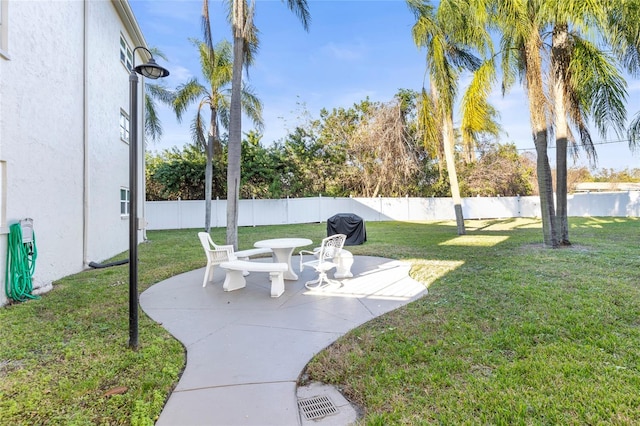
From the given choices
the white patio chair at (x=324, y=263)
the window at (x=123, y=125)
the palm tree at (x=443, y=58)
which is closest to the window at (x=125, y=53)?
the window at (x=123, y=125)

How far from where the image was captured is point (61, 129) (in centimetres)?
598

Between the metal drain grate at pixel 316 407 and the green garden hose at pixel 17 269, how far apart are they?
4932 millimetres

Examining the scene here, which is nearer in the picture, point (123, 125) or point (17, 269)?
point (17, 269)

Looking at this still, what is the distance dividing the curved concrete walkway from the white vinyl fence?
12673 millimetres

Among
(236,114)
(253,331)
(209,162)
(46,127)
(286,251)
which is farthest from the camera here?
(209,162)

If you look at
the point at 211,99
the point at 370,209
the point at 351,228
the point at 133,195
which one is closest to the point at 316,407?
the point at 133,195

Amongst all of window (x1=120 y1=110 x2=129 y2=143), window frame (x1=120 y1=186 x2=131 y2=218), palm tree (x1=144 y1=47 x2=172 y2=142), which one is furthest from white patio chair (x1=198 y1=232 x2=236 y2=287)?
palm tree (x1=144 y1=47 x2=172 y2=142)

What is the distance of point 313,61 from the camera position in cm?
1666

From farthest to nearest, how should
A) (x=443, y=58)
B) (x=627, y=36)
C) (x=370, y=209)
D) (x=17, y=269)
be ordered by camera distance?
(x=370, y=209) < (x=443, y=58) < (x=627, y=36) < (x=17, y=269)

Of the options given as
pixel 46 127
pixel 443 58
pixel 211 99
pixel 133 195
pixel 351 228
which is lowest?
pixel 351 228

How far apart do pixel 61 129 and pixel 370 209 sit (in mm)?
17674

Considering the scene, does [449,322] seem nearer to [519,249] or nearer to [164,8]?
[519,249]

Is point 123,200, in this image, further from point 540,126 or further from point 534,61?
point 534,61

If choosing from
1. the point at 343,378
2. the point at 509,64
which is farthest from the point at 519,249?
the point at 343,378
